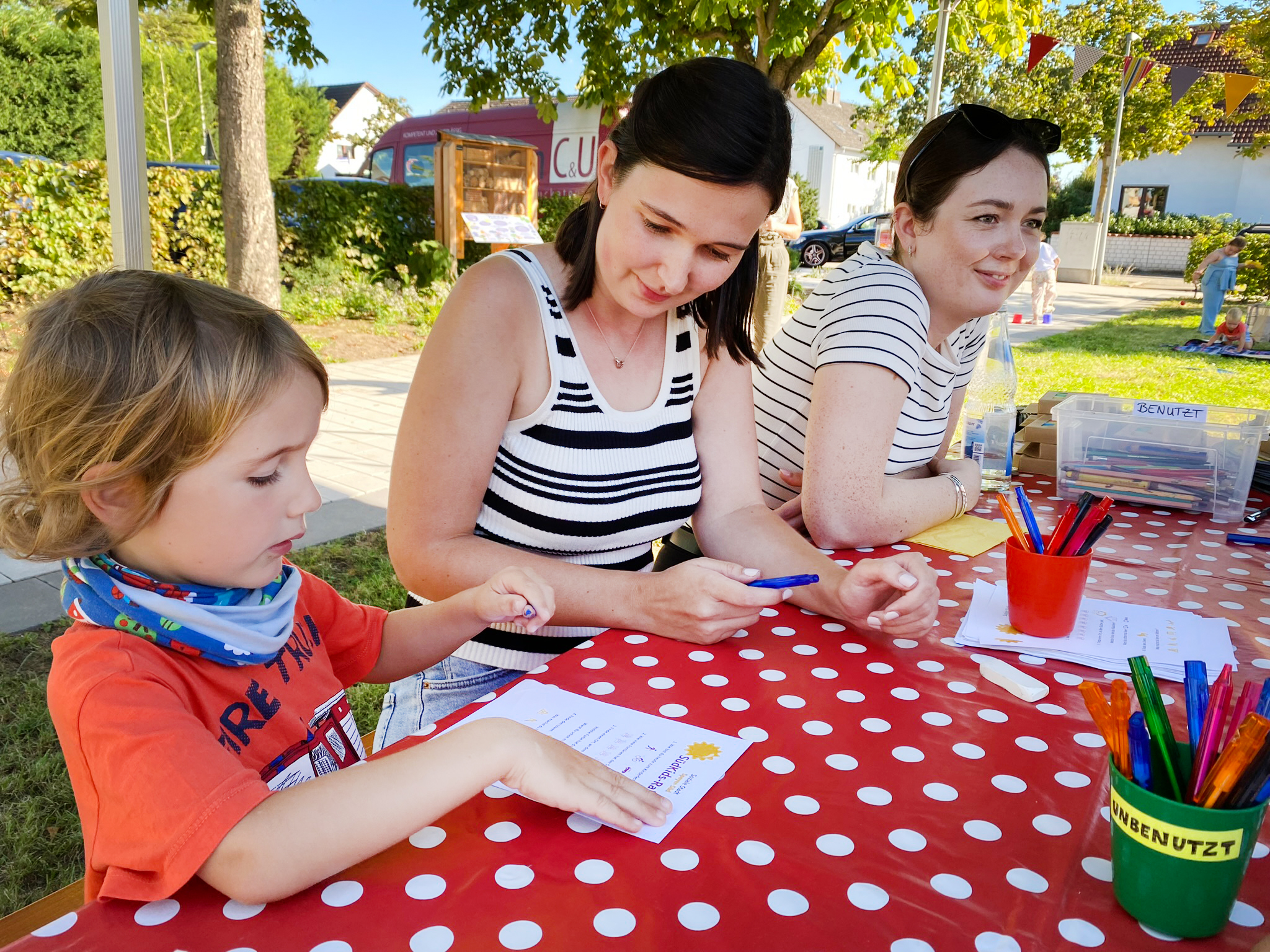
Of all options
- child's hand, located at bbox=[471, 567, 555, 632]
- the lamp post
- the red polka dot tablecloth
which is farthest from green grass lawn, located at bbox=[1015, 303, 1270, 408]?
the lamp post

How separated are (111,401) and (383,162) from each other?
59.2 feet

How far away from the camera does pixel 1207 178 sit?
26531 mm

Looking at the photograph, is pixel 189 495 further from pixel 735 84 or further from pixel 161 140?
pixel 161 140

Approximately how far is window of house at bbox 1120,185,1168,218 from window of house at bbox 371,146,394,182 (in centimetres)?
2231

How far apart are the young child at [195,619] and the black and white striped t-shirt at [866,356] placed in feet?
3.82

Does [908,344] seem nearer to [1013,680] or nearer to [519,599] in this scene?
[1013,680]

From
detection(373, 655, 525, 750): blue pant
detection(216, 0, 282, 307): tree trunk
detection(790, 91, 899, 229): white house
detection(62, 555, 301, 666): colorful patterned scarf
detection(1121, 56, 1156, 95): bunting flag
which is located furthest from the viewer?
detection(790, 91, 899, 229): white house

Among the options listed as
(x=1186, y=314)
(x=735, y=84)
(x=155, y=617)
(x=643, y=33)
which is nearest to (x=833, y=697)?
(x=155, y=617)

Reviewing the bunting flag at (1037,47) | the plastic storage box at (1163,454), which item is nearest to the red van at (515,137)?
the bunting flag at (1037,47)

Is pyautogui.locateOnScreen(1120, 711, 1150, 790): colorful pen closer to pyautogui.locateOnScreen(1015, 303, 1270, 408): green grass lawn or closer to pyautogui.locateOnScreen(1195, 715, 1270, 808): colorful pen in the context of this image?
pyautogui.locateOnScreen(1195, 715, 1270, 808): colorful pen

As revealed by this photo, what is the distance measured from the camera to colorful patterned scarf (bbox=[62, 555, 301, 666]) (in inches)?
35.5

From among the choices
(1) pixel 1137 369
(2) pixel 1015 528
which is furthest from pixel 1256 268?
(2) pixel 1015 528

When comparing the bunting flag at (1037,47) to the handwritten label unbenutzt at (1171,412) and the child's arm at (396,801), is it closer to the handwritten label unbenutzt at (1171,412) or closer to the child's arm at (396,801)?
the handwritten label unbenutzt at (1171,412)

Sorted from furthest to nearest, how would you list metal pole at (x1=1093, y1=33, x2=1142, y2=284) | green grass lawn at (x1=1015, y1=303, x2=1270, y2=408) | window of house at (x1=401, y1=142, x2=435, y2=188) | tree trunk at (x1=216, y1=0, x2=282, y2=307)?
window of house at (x1=401, y1=142, x2=435, y2=188)
metal pole at (x1=1093, y1=33, x2=1142, y2=284)
green grass lawn at (x1=1015, y1=303, x2=1270, y2=408)
tree trunk at (x1=216, y1=0, x2=282, y2=307)
